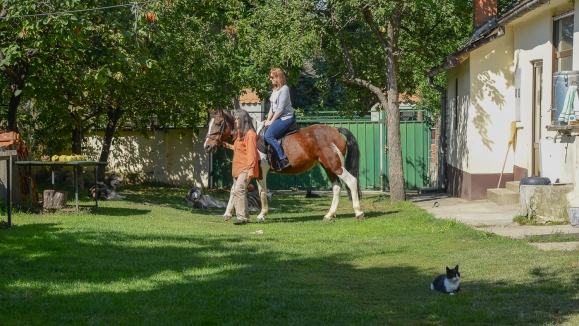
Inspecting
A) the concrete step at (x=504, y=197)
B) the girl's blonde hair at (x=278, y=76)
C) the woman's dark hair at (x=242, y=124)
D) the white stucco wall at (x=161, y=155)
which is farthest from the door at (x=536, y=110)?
the white stucco wall at (x=161, y=155)

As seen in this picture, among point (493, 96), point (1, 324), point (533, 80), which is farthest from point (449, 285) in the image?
point (493, 96)

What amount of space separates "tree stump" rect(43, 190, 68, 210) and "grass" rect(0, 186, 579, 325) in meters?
1.13

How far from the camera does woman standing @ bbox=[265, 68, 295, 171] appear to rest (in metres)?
14.8

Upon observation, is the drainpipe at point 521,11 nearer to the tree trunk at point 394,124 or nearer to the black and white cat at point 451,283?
the tree trunk at point 394,124

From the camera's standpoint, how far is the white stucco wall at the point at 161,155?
90.3 ft

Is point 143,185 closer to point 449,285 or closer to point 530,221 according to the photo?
point 530,221

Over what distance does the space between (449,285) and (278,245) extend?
405cm

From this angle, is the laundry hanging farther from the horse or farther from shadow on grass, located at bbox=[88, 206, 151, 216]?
shadow on grass, located at bbox=[88, 206, 151, 216]

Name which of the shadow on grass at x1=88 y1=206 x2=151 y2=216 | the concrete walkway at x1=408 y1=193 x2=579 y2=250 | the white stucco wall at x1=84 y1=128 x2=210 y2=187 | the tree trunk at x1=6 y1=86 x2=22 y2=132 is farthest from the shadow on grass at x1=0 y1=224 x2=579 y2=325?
the white stucco wall at x1=84 y1=128 x2=210 y2=187

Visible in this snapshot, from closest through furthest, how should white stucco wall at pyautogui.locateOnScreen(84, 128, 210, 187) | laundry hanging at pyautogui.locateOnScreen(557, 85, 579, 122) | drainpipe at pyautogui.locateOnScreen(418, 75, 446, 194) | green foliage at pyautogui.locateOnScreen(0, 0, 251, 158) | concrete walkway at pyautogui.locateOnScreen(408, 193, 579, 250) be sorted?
concrete walkway at pyautogui.locateOnScreen(408, 193, 579, 250) → laundry hanging at pyautogui.locateOnScreen(557, 85, 579, 122) → green foliage at pyautogui.locateOnScreen(0, 0, 251, 158) → drainpipe at pyautogui.locateOnScreen(418, 75, 446, 194) → white stucco wall at pyautogui.locateOnScreen(84, 128, 210, 187)

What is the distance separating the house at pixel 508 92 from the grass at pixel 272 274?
12.7ft

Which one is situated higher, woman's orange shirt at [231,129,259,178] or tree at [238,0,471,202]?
tree at [238,0,471,202]

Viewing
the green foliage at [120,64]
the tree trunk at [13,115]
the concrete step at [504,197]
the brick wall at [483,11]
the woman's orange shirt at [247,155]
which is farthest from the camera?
the brick wall at [483,11]

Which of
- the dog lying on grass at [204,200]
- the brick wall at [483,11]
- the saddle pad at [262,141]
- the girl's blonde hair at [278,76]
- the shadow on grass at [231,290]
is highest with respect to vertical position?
the brick wall at [483,11]
